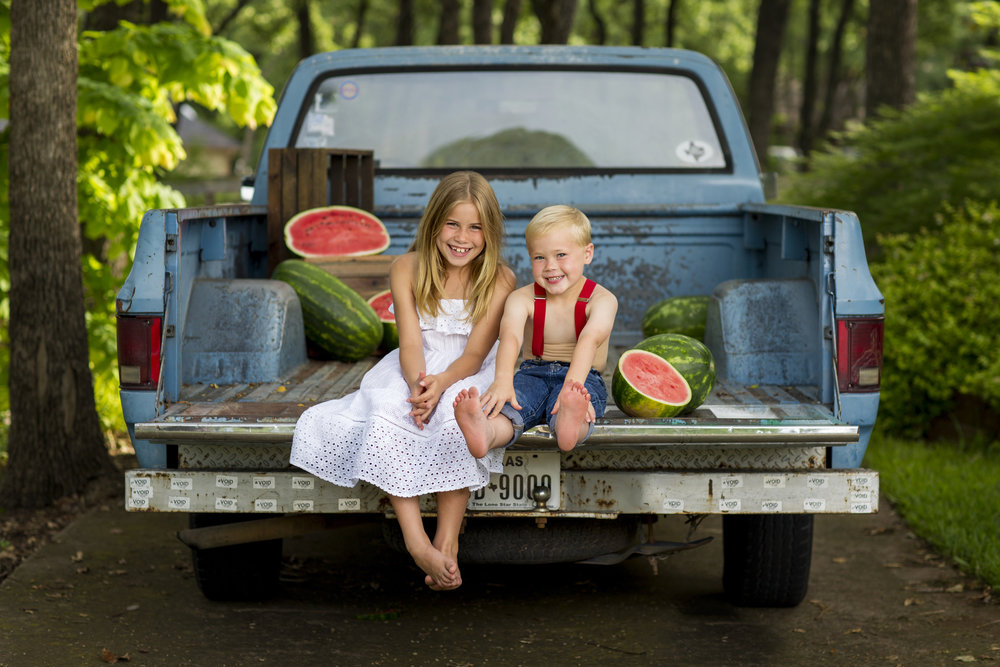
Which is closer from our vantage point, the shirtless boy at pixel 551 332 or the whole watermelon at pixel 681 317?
the shirtless boy at pixel 551 332

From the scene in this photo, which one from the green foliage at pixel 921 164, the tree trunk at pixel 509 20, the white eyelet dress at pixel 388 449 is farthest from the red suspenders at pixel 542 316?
the tree trunk at pixel 509 20

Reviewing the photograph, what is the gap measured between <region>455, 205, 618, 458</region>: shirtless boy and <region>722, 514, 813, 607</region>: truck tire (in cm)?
100

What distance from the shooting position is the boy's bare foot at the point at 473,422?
349cm

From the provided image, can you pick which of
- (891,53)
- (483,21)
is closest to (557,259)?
(891,53)

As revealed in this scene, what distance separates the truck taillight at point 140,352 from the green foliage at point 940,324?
17.4ft

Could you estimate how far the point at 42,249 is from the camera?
622 centimetres

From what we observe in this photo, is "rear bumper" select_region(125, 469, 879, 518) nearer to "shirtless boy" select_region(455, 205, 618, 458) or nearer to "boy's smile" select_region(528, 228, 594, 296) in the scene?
"shirtless boy" select_region(455, 205, 618, 458)

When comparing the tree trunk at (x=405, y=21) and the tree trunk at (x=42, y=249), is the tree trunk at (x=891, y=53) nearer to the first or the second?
the tree trunk at (x=42, y=249)

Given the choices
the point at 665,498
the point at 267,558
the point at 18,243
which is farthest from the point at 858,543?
the point at 18,243

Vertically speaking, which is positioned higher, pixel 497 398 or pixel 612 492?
pixel 497 398

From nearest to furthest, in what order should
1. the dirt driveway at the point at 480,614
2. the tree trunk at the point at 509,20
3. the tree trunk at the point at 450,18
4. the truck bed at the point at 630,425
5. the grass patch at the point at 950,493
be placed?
the truck bed at the point at 630,425
the dirt driveway at the point at 480,614
the grass patch at the point at 950,493
the tree trunk at the point at 450,18
the tree trunk at the point at 509,20

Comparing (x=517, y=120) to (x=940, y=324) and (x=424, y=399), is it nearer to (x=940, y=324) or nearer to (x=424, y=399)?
(x=424, y=399)

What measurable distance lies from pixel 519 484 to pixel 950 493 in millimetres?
3667

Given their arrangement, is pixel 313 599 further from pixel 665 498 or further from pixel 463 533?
pixel 665 498
